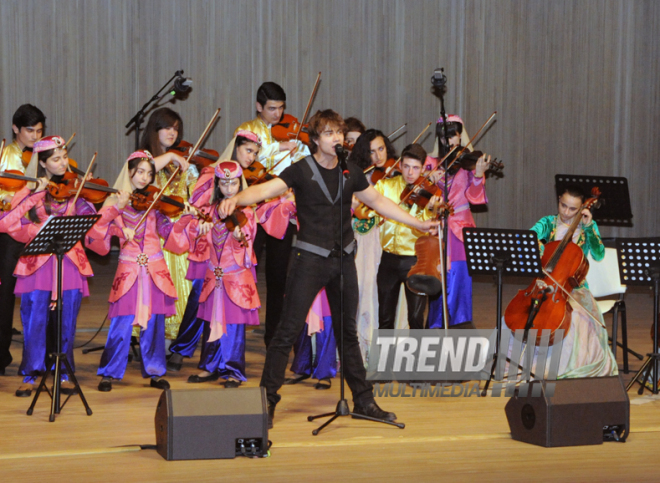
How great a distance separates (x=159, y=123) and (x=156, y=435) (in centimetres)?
229

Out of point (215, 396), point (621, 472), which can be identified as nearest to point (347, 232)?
point (215, 396)

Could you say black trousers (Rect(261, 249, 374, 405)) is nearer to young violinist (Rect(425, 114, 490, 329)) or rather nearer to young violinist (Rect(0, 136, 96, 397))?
young violinist (Rect(0, 136, 96, 397))

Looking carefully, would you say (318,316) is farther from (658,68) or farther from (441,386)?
(658,68)

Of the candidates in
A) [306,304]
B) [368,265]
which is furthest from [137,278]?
[368,265]

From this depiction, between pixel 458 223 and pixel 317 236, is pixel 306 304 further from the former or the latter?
pixel 458 223

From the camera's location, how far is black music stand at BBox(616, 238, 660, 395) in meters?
4.68

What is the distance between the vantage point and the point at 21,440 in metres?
3.85

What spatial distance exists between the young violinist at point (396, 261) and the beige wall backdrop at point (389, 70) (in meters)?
4.50

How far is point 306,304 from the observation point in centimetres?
403

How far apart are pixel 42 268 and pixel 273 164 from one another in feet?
5.39

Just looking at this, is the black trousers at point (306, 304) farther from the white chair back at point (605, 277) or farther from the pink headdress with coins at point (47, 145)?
the white chair back at point (605, 277)

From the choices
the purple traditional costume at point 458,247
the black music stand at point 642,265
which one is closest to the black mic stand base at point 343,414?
the black music stand at point 642,265

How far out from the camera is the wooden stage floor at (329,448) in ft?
11.3

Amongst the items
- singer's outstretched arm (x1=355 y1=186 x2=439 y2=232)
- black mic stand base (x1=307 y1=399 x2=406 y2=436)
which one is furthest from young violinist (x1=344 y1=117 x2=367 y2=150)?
black mic stand base (x1=307 y1=399 x2=406 y2=436)
